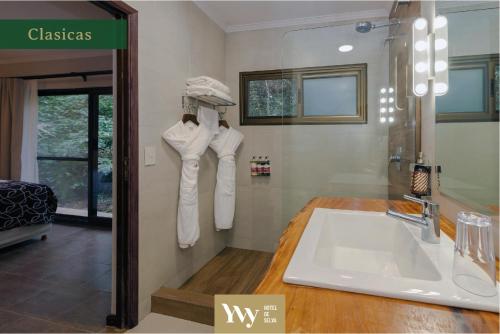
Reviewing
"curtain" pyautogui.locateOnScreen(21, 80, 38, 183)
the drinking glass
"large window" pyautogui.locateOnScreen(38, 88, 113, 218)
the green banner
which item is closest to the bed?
"large window" pyautogui.locateOnScreen(38, 88, 113, 218)

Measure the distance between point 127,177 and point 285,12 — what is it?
205cm

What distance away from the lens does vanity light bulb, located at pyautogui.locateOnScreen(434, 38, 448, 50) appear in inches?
49.8

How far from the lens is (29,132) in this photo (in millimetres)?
4098

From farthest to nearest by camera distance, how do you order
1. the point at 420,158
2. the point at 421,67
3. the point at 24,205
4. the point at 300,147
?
the point at 24,205 → the point at 300,147 → the point at 420,158 → the point at 421,67

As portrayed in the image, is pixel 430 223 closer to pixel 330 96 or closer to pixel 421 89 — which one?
pixel 421 89

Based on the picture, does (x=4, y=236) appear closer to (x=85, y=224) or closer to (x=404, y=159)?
(x=85, y=224)

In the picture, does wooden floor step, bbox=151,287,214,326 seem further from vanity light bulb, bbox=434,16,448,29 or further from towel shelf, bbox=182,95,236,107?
vanity light bulb, bbox=434,16,448,29

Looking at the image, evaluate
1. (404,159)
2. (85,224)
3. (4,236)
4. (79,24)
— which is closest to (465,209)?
(404,159)

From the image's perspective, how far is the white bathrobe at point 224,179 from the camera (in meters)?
2.63

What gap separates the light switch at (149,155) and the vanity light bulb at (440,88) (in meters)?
1.66

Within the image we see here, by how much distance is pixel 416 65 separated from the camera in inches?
59.6

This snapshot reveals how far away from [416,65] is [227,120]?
72.1 inches

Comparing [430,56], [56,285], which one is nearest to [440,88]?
[430,56]

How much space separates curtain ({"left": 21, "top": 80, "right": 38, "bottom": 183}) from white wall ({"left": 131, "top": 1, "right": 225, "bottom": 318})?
124 inches
